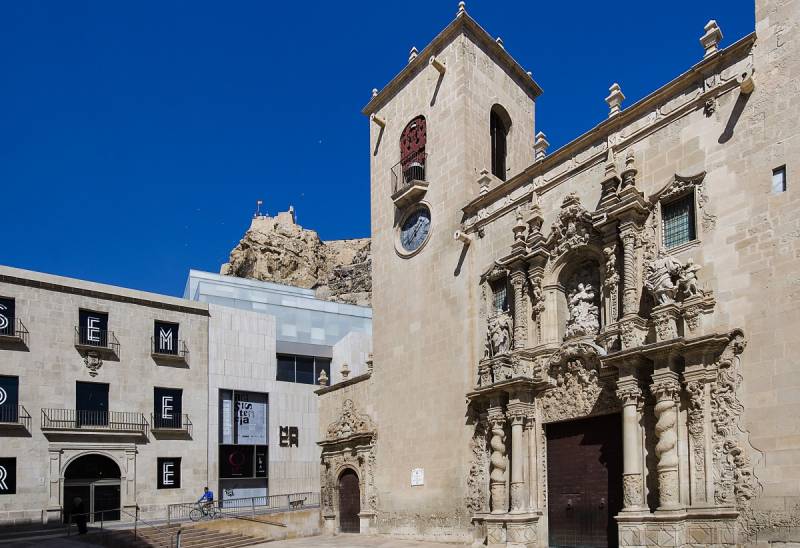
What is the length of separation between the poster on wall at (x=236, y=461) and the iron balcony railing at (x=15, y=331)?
30.1 feet

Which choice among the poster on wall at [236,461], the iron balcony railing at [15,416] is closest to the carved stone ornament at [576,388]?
the poster on wall at [236,461]

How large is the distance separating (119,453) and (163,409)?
96.5 inches

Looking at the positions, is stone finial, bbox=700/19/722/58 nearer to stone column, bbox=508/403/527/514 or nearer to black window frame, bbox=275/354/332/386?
stone column, bbox=508/403/527/514

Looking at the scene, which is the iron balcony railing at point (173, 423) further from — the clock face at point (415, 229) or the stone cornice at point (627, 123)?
the stone cornice at point (627, 123)

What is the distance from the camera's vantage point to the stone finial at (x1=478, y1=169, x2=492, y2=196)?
65.3 ft

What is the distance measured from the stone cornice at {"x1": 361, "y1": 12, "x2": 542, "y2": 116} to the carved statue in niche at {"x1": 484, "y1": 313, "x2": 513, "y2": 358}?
8.75 metres

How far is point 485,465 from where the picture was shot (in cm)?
1836

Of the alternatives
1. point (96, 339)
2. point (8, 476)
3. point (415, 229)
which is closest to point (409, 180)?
point (415, 229)

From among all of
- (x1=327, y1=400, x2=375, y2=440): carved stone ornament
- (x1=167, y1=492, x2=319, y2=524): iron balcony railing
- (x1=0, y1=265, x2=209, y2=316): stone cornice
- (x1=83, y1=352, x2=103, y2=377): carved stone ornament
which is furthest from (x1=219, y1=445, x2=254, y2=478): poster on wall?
(x1=327, y1=400, x2=375, y2=440): carved stone ornament

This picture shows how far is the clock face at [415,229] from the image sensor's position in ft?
71.8

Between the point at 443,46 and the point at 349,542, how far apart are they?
14.8 metres

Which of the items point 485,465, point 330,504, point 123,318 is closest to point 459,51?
point 485,465

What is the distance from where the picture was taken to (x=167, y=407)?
99.0 feet

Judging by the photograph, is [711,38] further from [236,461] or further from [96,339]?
[236,461]
